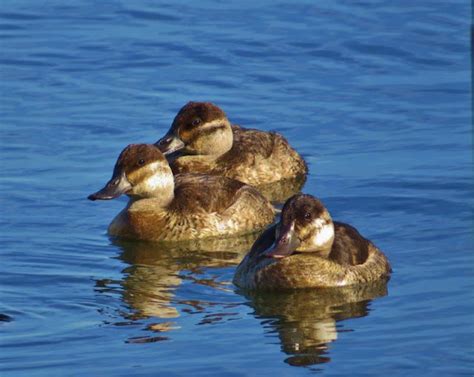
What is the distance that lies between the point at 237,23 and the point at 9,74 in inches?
165

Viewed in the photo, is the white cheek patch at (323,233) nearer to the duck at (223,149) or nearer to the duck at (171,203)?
the duck at (171,203)

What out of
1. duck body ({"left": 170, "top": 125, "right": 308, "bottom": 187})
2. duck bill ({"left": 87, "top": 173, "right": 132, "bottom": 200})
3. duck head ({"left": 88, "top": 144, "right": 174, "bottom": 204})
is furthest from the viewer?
duck body ({"left": 170, "top": 125, "right": 308, "bottom": 187})

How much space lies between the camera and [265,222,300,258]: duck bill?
13.9 m

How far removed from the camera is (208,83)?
21.8 m

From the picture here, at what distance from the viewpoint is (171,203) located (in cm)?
1667

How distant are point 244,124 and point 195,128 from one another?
2.38 metres

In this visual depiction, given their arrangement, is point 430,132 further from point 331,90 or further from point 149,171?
point 149,171

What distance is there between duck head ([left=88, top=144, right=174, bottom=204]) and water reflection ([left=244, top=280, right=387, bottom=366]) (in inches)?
104

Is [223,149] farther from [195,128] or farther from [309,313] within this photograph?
[309,313]

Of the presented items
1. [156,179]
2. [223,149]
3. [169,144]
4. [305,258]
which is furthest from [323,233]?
[223,149]

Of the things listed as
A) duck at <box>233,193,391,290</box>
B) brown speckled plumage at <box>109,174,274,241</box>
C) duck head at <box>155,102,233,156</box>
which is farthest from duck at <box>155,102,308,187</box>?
duck at <box>233,193,391,290</box>

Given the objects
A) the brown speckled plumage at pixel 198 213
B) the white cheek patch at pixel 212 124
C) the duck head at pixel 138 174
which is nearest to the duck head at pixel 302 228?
the brown speckled plumage at pixel 198 213

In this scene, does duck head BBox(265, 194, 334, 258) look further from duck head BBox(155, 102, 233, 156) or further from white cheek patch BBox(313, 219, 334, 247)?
duck head BBox(155, 102, 233, 156)

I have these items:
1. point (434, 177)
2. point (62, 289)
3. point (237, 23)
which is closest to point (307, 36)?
point (237, 23)
